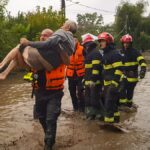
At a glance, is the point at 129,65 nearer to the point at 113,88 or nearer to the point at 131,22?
the point at 113,88

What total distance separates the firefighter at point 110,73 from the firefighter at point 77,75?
3.90 ft

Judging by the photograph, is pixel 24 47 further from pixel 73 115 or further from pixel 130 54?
pixel 130 54

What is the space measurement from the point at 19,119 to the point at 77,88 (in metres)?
1.68

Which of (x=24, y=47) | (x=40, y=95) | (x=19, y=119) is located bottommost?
(x=19, y=119)

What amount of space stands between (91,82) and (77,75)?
3.07 feet

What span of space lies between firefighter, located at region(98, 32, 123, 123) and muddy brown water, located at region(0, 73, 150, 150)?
1.51ft

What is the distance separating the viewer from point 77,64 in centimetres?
1047

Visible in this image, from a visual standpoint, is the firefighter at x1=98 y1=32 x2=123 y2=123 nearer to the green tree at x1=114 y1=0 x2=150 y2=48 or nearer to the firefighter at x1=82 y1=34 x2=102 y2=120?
the firefighter at x1=82 y1=34 x2=102 y2=120

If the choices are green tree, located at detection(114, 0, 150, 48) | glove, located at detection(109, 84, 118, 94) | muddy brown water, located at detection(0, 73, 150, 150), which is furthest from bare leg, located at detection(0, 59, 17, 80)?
green tree, located at detection(114, 0, 150, 48)

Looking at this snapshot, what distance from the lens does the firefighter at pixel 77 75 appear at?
10.4 meters

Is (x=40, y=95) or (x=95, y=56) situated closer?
(x=40, y=95)

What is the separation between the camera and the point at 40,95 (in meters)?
7.16

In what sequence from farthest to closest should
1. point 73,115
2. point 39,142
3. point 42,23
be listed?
point 42,23
point 73,115
point 39,142

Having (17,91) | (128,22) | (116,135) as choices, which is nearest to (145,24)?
(128,22)
